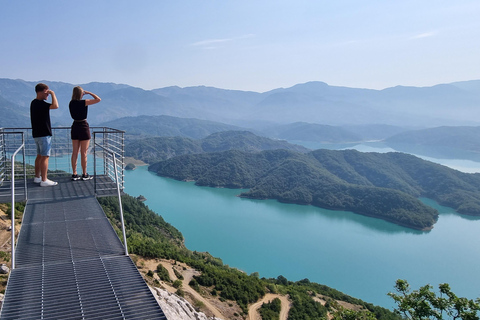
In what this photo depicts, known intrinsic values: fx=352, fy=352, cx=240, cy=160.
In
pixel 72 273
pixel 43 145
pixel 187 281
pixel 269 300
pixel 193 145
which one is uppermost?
pixel 43 145

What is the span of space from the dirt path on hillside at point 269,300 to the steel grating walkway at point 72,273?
6.80 meters

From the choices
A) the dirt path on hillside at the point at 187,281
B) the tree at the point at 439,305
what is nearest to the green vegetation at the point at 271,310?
the dirt path on hillside at the point at 187,281

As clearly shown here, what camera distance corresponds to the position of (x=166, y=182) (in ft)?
172

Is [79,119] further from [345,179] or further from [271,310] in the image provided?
[345,179]

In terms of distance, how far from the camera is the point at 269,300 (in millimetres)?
11352

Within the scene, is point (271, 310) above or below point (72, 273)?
below

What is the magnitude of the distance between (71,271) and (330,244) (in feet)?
95.1

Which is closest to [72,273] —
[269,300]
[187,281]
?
[187,281]

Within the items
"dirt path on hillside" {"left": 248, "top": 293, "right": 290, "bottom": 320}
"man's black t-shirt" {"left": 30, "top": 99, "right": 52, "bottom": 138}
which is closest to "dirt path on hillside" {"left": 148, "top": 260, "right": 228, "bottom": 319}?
"dirt path on hillside" {"left": 248, "top": 293, "right": 290, "bottom": 320}

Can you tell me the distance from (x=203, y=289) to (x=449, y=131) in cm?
10738

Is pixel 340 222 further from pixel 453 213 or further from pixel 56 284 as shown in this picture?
pixel 56 284

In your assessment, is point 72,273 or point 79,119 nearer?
point 72,273

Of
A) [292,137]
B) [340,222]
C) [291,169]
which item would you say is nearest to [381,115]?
[292,137]

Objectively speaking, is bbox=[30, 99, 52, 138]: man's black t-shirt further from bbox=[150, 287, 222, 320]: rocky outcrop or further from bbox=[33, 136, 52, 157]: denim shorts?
bbox=[150, 287, 222, 320]: rocky outcrop
